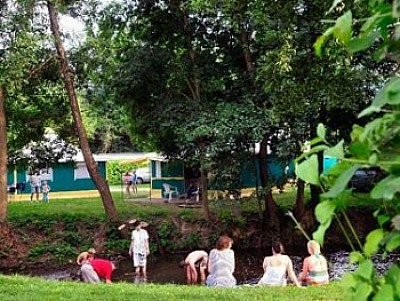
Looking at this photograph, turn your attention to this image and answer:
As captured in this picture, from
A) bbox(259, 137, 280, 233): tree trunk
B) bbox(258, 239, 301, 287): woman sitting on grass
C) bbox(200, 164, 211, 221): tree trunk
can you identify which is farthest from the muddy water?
bbox(258, 239, 301, 287): woman sitting on grass

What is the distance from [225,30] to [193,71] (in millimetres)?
1473

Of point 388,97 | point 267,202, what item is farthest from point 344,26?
point 267,202

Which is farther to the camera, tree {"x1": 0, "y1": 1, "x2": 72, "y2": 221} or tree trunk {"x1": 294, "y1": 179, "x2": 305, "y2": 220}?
tree trunk {"x1": 294, "y1": 179, "x2": 305, "y2": 220}

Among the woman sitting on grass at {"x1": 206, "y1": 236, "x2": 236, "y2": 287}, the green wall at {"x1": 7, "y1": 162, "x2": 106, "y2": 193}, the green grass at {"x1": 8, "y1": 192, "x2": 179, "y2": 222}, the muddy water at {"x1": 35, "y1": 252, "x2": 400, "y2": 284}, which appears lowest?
the muddy water at {"x1": 35, "y1": 252, "x2": 400, "y2": 284}

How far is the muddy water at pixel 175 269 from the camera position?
45.2 ft

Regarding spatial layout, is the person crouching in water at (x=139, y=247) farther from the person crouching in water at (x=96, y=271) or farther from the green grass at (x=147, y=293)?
the green grass at (x=147, y=293)

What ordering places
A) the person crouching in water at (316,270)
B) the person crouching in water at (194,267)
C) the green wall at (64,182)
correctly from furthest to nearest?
the green wall at (64,182) → the person crouching in water at (194,267) → the person crouching in water at (316,270)

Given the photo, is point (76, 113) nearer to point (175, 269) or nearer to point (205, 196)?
point (205, 196)

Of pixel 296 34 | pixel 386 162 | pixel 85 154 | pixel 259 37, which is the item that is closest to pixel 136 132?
pixel 85 154

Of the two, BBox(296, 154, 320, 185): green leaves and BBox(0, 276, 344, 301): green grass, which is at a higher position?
BBox(296, 154, 320, 185): green leaves

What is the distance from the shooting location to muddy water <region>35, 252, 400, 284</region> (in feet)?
45.2

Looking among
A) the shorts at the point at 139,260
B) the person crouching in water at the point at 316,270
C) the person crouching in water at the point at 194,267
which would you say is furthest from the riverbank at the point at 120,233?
the person crouching in water at the point at 316,270

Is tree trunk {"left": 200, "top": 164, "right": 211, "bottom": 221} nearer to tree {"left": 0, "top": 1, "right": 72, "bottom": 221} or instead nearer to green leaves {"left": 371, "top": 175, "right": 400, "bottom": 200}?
tree {"left": 0, "top": 1, "right": 72, "bottom": 221}

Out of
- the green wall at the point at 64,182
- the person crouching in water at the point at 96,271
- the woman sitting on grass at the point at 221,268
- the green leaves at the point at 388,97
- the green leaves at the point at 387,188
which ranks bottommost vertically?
the person crouching in water at the point at 96,271
